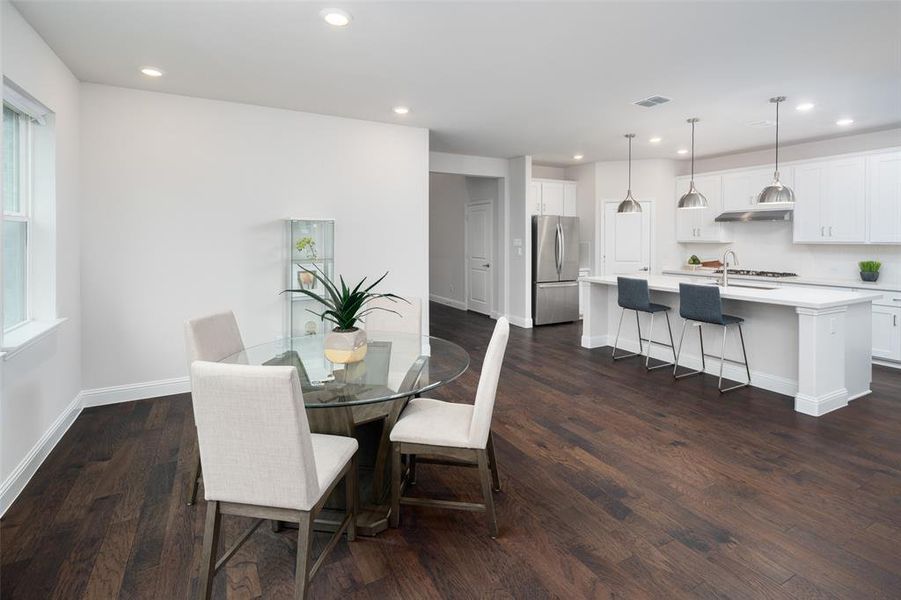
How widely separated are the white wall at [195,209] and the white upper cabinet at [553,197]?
3.15 m

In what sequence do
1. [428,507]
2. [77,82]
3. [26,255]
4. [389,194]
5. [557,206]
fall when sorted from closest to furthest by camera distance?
[428,507]
[26,255]
[77,82]
[389,194]
[557,206]

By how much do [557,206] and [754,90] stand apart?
3.81 m

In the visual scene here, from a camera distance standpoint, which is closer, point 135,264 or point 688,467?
point 688,467

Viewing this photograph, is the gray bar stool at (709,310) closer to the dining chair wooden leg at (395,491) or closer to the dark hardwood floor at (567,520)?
the dark hardwood floor at (567,520)

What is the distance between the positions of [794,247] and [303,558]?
6907mm

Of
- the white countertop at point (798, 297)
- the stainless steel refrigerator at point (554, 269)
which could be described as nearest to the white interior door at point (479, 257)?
the stainless steel refrigerator at point (554, 269)

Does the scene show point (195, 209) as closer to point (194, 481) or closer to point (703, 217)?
point (194, 481)

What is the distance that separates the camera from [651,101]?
4.22 m

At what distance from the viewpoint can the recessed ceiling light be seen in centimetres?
257

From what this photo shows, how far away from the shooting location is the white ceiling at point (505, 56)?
2.61 metres

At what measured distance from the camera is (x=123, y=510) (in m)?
2.30

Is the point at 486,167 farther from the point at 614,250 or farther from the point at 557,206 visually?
the point at 614,250

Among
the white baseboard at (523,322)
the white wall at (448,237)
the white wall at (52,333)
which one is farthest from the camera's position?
the white wall at (448,237)

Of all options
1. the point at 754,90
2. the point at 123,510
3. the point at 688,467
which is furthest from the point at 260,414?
the point at 754,90
